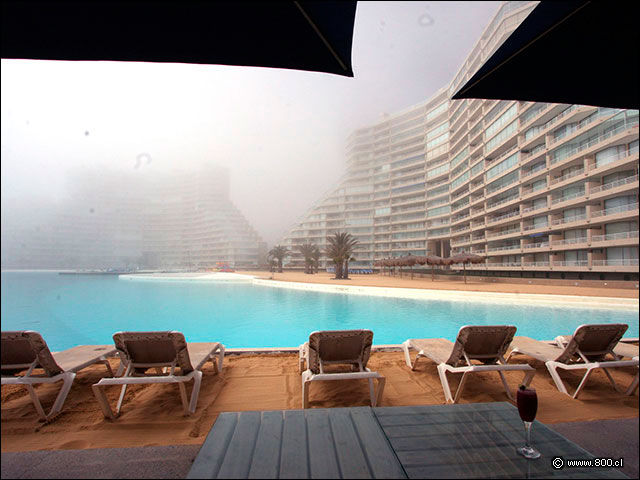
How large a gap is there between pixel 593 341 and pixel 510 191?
30056 mm

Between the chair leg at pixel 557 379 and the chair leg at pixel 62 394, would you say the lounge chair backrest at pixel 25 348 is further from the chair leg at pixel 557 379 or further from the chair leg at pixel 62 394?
the chair leg at pixel 557 379

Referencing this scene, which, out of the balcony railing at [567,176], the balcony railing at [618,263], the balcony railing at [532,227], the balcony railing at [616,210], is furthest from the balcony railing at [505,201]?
the balcony railing at [618,263]

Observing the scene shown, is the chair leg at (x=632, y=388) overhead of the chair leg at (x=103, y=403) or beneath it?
beneath

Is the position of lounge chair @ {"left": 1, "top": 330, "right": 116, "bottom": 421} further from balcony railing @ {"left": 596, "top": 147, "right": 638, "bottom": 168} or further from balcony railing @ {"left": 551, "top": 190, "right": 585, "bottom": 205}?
balcony railing @ {"left": 551, "top": 190, "right": 585, "bottom": 205}

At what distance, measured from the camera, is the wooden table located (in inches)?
38.4

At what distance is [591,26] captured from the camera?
73.2 inches

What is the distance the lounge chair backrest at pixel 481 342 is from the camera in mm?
2668

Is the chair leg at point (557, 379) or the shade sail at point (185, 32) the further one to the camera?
the chair leg at point (557, 379)

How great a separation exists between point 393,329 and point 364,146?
74.2 m

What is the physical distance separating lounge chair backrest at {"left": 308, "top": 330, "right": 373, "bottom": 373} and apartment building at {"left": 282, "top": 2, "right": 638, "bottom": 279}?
21599 mm

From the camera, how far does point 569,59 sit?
2.05m

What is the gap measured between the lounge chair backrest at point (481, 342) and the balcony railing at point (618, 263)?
67.2 feet

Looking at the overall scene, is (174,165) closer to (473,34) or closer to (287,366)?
(473,34)

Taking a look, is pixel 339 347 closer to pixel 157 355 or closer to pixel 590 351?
pixel 157 355
